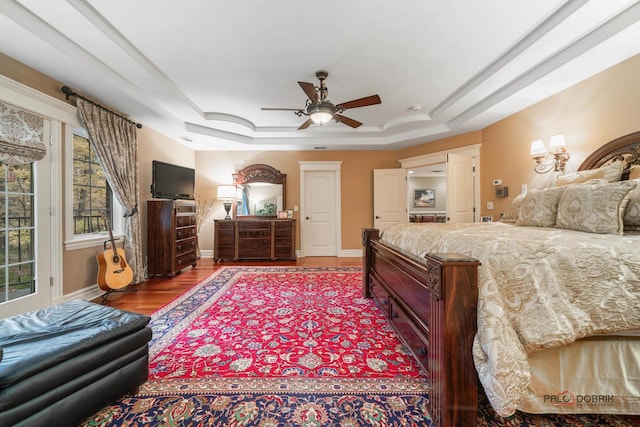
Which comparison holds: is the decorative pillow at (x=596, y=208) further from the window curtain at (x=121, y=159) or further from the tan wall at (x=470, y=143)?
the window curtain at (x=121, y=159)

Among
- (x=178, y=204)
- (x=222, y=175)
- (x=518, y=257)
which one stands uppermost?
(x=222, y=175)

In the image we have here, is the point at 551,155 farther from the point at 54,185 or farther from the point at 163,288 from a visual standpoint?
the point at 54,185

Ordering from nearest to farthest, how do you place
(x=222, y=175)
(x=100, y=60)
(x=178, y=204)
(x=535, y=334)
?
(x=535, y=334)
(x=100, y=60)
(x=178, y=204)
(x=222, y=175)

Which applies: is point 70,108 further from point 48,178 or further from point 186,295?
point 186,295

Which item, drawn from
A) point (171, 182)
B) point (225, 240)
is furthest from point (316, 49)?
point (225, 240)

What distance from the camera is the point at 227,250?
5.36 m

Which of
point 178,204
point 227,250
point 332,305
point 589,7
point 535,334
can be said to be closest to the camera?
point 535,334

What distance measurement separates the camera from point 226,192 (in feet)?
18.1

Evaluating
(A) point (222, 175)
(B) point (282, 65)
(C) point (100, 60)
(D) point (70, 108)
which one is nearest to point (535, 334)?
(B) point (282, 65)

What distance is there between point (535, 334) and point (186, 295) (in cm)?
338

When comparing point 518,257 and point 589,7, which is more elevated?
point 589,7

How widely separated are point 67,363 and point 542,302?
219 cm

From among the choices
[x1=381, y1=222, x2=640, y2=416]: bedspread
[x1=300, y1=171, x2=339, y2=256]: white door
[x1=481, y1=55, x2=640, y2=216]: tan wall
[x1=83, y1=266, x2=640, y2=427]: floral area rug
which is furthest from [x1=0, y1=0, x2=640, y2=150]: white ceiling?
[x1=83, y1=266, x2=640, y2=427]: floral area rug

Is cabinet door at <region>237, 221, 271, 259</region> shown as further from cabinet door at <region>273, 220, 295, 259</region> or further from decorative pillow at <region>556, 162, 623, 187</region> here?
decorative pillow at <region>556, 162, 623, 187</region>
